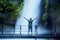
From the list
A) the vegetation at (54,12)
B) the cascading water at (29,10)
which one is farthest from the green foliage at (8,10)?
the vegetation at (54,12)

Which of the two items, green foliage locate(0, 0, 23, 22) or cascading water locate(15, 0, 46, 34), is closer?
green foliage locate(0, 0, 23, 22)

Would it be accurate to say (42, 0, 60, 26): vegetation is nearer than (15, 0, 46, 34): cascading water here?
Yes

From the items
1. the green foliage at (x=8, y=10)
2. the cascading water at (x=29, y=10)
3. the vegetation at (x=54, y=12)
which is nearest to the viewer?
the vegetation at (x=54, y=12)

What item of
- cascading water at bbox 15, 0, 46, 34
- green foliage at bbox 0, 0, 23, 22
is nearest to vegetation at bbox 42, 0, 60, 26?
green foliage at bbox 0, 0, 23, 22

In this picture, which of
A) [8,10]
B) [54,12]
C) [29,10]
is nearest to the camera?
[54,12]

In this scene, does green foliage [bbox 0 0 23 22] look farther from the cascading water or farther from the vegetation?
the vegetation

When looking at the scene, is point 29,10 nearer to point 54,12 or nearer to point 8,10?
point 8,10

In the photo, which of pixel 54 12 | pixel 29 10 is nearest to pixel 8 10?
pixel 29 10

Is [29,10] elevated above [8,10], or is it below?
below

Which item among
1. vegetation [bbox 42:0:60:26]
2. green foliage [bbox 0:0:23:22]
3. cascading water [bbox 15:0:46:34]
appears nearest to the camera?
vegetation [bbox 42:0:60:26]

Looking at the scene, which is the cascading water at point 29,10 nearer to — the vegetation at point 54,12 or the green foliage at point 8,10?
the green foliage at point 8,10

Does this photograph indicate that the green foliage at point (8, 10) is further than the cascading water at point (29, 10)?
No

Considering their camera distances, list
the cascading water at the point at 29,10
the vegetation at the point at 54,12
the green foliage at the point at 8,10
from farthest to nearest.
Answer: the cascading water at the point at 29,10, the green foliage at the point at 8,10, the vegetation at the point at 54,12

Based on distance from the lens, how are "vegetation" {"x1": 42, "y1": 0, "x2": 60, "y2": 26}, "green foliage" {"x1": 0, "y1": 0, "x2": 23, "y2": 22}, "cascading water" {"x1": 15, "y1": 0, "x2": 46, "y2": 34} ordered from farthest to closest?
"cascading water" {"x1": 15, "y1": 0, "x2": 46, "y2": 34} → "green foliage" {"x1": 0, "y1": 0, "x2": 23, "y2": 22} → "vegetation" {"x1": 42, "y1": 0, "x2": 60, "y2": 26}
